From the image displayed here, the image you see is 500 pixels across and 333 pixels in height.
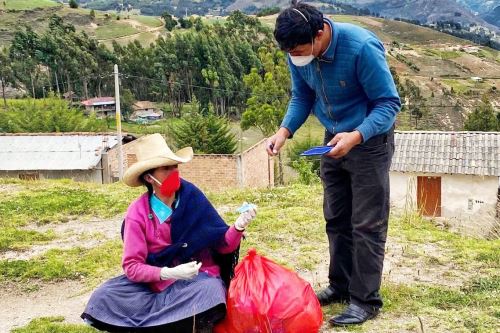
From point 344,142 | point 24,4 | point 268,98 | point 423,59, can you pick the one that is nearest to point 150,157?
point 344,142

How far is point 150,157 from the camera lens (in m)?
3.17

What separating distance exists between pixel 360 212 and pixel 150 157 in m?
1.19

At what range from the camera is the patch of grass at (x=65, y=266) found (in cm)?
492

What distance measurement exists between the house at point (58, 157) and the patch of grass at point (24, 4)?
7105 centimetres

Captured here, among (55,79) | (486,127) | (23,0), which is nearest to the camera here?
(486,127)

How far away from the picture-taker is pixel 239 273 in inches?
127

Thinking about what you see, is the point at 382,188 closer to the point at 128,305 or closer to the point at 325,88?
the point at 325,88

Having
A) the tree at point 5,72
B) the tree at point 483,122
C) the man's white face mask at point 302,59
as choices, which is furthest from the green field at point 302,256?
the tree at point 5,72

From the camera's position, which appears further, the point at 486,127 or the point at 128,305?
A: the point at 486,127

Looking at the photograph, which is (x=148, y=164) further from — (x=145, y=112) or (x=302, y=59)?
(x=145, y=112)

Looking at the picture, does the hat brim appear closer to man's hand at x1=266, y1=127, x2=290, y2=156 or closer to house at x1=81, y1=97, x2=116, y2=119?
man's hand at x1=266, y1=127, x2=290, y2=156

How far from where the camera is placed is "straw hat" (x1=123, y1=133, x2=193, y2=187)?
10.3 feet

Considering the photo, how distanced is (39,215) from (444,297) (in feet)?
16.0

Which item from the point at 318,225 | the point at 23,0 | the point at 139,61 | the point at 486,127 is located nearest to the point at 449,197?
the point at 318,225
